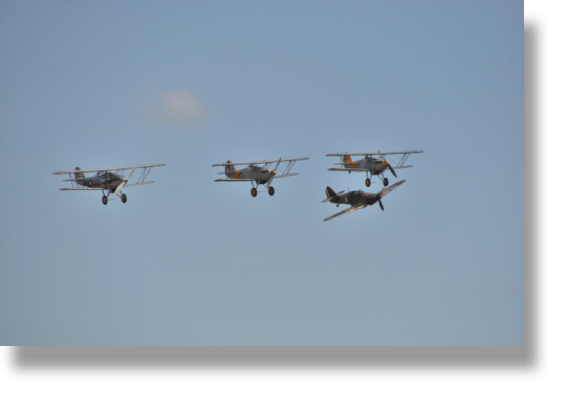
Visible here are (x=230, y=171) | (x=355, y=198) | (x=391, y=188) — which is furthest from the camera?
(x=230, y=171)

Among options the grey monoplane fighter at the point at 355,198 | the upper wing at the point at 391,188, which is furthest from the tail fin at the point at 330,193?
the upper wing at the point at 391,188

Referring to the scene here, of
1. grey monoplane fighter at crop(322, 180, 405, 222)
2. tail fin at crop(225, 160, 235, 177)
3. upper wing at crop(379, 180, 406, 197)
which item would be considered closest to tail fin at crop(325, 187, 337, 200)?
grey monoplane fighter at crop(322, 180, 405, 222)

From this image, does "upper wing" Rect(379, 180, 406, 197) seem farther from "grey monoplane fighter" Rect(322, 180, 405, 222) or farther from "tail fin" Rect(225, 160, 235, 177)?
"tail fin" Rect(225, 160, 235, 177)

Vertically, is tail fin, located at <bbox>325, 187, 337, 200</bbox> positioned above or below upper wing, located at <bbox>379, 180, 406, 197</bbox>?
below

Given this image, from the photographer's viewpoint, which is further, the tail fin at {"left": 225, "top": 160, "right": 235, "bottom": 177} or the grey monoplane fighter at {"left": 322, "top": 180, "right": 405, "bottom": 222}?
the tail fin at {"left": 225, "top": 160, "right": 235, "bottom": 177}

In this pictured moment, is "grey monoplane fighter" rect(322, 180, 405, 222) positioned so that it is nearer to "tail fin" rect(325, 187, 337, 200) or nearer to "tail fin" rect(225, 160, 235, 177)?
"tail fin" rect(325, 187, 337, 200)

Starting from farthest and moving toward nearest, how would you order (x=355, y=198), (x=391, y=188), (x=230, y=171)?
(x=230, y=171) < (x=391, y=188) < (x=355, y=198)

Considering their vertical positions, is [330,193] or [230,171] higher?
[230,171]

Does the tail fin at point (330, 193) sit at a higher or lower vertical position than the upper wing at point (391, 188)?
lower

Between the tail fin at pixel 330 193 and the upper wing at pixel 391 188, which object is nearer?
the upper wing at pixel 391 188

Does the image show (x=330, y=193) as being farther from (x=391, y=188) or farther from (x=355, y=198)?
(x=391, y=188)

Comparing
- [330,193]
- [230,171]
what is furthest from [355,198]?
[230,171]

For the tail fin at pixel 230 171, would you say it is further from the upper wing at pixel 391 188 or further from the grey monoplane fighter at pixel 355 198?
the upper wing at pixel 391 188
